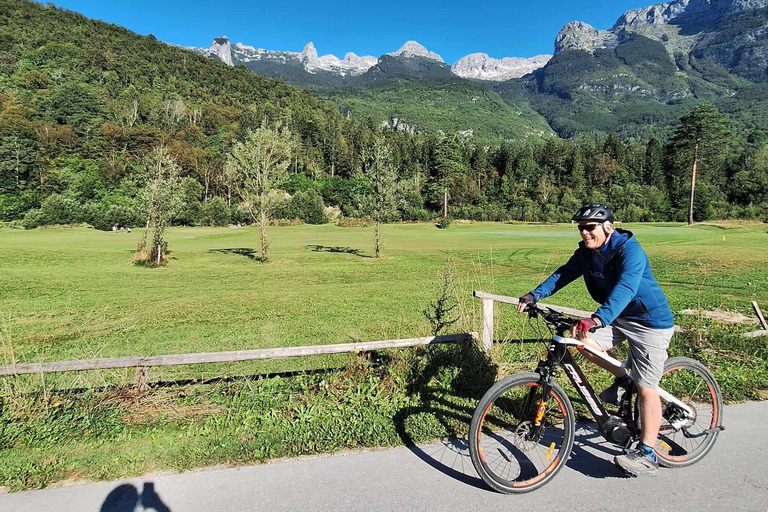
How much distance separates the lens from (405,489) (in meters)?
3.17

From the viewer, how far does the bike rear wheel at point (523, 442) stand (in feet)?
10.6

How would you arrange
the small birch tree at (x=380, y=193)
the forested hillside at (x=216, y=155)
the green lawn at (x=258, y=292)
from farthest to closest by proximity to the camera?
the forested hillside at (x=216, y=155) < the small birch tree at (x=380, y=193) < the green lawn at (x=258, y=292)

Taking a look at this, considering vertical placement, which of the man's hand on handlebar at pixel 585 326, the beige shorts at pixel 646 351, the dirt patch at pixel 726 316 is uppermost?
the man's hand on handlebar at pixel 585 326

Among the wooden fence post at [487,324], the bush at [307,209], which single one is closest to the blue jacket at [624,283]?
the wooden fence post at [487,324]

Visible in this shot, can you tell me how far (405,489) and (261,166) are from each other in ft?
87.0

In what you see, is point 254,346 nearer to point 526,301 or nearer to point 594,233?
point 526,301

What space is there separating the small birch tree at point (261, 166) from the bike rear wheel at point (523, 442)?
24.9m

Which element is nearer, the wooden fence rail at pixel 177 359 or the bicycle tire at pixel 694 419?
the bicycle tire at pixel 694 419

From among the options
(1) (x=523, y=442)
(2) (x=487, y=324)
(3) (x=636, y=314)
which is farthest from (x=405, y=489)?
(2) (x=487, y=324)

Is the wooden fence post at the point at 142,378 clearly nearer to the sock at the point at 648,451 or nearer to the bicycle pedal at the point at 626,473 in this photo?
the bicycle pedal at the point at 626,473

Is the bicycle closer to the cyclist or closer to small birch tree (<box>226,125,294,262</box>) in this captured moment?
the cyclist

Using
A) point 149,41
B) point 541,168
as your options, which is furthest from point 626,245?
point 149,41

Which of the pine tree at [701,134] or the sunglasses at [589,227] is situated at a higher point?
the pine tree at [701,134]

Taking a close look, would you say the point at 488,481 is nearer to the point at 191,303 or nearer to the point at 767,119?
the point at 191,303
